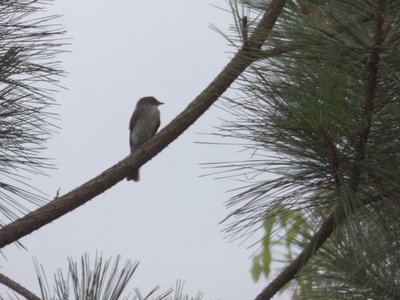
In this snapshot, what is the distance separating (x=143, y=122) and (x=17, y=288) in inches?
131

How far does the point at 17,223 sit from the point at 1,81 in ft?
1.11

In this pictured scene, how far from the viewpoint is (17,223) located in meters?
1.78

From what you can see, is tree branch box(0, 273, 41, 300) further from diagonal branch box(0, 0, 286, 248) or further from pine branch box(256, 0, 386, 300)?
Result: pine branch box(256, 0, 386, 300)

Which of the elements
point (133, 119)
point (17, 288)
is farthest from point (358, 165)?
point (133, 119)

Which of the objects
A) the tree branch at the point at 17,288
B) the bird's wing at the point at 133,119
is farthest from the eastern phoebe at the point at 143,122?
the tree branch at the point at 17,288

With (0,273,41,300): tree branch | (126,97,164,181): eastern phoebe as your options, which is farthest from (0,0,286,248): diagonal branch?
(126,97,164,181): eastern phoebe

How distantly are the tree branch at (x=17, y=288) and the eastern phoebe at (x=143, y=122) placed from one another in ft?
10.1

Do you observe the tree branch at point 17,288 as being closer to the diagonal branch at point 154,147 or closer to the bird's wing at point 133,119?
the diagonal branch at point 154,147

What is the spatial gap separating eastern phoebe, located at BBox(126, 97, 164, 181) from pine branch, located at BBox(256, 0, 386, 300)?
128 inches

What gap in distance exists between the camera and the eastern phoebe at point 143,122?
206 inches

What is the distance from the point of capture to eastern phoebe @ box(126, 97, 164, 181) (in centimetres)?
524

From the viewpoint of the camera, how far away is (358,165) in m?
1.60

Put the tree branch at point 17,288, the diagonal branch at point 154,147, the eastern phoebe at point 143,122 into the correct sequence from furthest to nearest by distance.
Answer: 1. the eastern phoebe at point 143,122
2. the tree branch at point 17,288
3. the diagonal branch at point 154,147

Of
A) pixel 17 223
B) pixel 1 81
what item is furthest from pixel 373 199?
pixel 1 81
